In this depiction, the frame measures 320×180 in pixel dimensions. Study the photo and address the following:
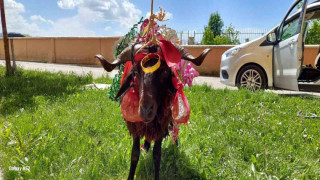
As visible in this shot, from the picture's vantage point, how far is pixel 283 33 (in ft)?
22.8

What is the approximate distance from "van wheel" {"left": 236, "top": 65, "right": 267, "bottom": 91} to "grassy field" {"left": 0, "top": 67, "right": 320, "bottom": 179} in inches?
66.2

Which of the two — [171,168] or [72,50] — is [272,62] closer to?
[171,168]

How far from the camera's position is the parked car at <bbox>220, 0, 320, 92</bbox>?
6.55 metres

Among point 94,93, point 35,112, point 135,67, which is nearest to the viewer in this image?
point 135,67

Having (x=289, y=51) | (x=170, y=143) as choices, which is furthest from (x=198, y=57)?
(x=289, y=51)

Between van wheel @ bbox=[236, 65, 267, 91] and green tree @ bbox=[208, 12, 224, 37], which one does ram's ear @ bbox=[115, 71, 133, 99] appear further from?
green tree @ bbox=[208, 12, 224, 37]

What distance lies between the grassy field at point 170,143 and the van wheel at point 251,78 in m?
1.68

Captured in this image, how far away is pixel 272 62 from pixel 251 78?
72 centimetres

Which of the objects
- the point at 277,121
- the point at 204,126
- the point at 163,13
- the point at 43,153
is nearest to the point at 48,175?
the point at 43,153

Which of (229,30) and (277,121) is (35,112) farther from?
(229,30)

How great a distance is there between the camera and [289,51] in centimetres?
623

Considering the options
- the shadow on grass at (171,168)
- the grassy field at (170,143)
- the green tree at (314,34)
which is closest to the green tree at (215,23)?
the green tree at (314,34)

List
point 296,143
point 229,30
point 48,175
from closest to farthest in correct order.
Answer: point 48,175
point 296,143
point 229,30

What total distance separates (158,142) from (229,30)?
2364 cm
